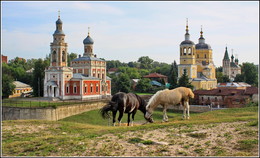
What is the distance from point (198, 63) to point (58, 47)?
31.0 metres

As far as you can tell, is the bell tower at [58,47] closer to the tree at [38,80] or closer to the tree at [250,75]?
the tree at [38,80]

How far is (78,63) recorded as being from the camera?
49906mm

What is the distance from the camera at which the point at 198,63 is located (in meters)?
64.1

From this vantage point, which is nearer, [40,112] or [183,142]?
[183,142]

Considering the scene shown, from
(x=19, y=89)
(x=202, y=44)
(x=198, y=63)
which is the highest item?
(x=202, y=44)

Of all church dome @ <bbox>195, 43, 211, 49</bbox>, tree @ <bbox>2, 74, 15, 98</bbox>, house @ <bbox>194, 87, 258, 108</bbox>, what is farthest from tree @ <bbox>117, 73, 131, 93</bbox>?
church dome @ <bbox>195, 43, 211, 49</bbox>

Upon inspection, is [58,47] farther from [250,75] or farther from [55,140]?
[250,75]

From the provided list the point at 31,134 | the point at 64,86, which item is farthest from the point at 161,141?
the point at 64,86

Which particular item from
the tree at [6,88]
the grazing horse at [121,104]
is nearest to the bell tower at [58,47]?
the tree at [6,88]

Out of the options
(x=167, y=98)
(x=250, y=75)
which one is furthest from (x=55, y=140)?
(x=250, y=75)

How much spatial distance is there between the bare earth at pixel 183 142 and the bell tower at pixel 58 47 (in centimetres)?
3351

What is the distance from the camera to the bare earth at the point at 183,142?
9.26m

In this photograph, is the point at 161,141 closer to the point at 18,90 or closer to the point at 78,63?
the point at 78,63

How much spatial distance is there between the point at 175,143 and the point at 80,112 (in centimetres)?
2638
